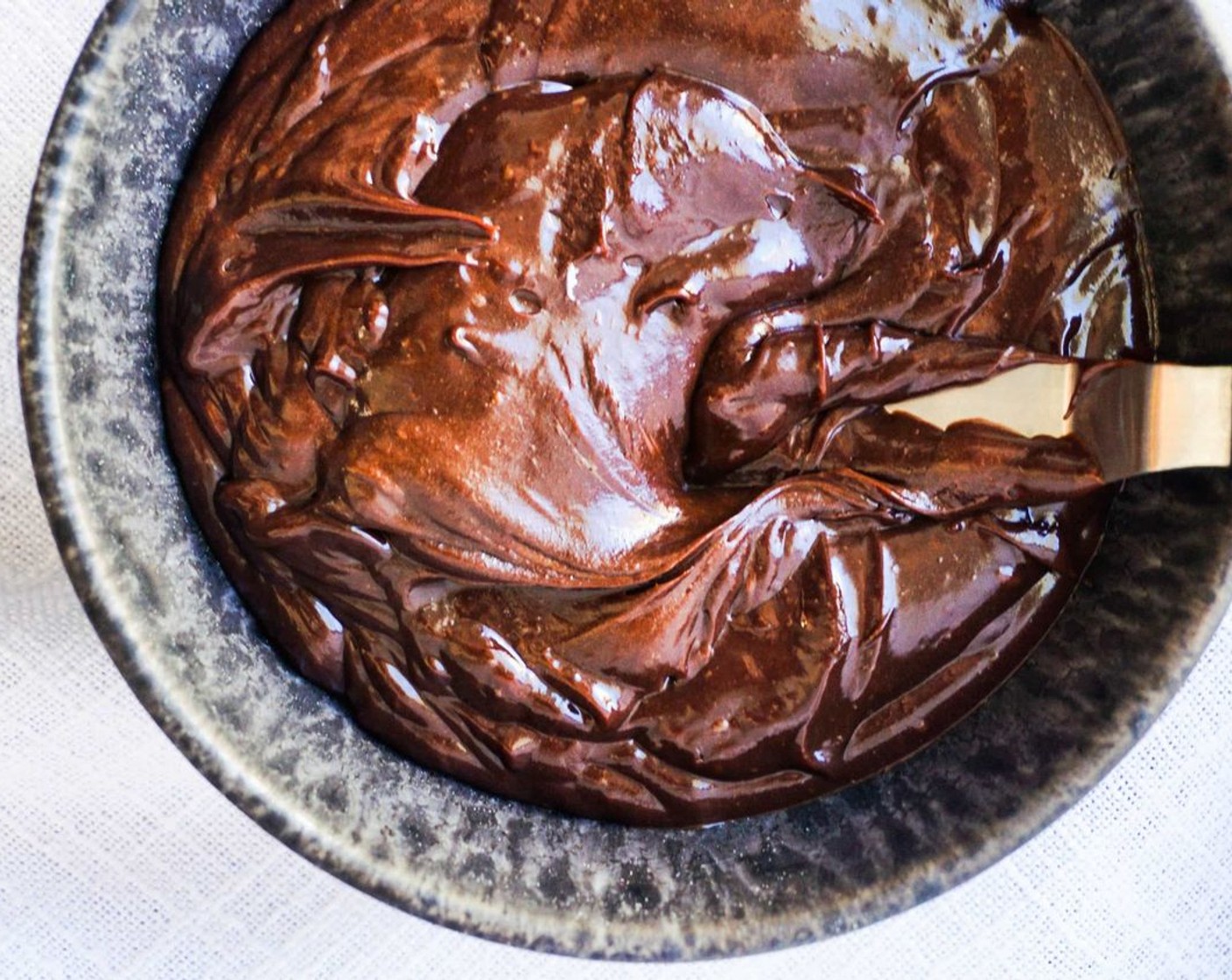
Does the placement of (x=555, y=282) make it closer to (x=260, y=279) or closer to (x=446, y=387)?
(x=446, y=387)

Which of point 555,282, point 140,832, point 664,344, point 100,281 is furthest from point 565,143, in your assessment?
point 140,832

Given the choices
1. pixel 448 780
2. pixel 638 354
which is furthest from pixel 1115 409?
pixel 448 780
